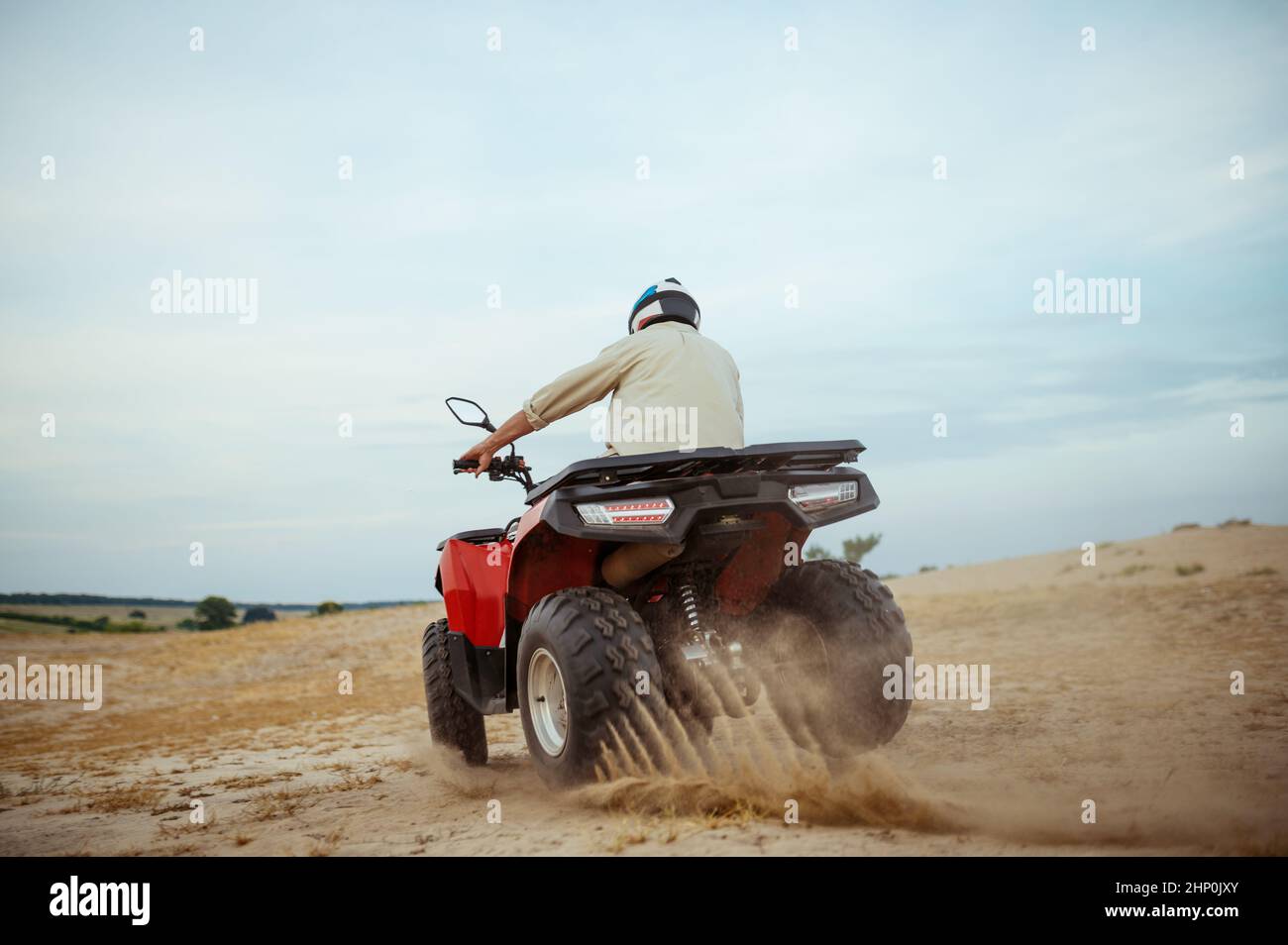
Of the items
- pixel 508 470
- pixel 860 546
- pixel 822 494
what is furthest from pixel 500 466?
pixel 860 546

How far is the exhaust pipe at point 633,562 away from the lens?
4.21 m

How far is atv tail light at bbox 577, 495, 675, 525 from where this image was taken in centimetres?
395

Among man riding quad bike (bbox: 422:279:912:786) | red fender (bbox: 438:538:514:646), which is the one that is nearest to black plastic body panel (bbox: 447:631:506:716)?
red fender (bbox: 438:538:514:646)

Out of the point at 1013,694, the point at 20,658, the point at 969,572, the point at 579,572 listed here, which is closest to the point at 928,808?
the point at 579,572

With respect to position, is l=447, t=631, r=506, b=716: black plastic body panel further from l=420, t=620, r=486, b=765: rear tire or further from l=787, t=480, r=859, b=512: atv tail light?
l=787, t=480, r=859, b=512: atv tail light

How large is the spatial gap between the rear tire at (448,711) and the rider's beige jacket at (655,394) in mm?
2087

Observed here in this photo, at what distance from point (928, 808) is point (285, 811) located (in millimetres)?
3318

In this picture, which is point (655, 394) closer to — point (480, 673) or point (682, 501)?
point (682, 501)

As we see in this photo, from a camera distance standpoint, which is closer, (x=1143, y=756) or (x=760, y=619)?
(x=760, y=619)

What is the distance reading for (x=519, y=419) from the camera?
4797mm

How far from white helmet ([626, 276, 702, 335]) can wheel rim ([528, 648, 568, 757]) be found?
1818 mm

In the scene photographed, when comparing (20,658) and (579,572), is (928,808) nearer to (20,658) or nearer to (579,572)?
(579,572)

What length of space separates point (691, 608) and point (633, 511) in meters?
0.63

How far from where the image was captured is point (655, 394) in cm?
449
